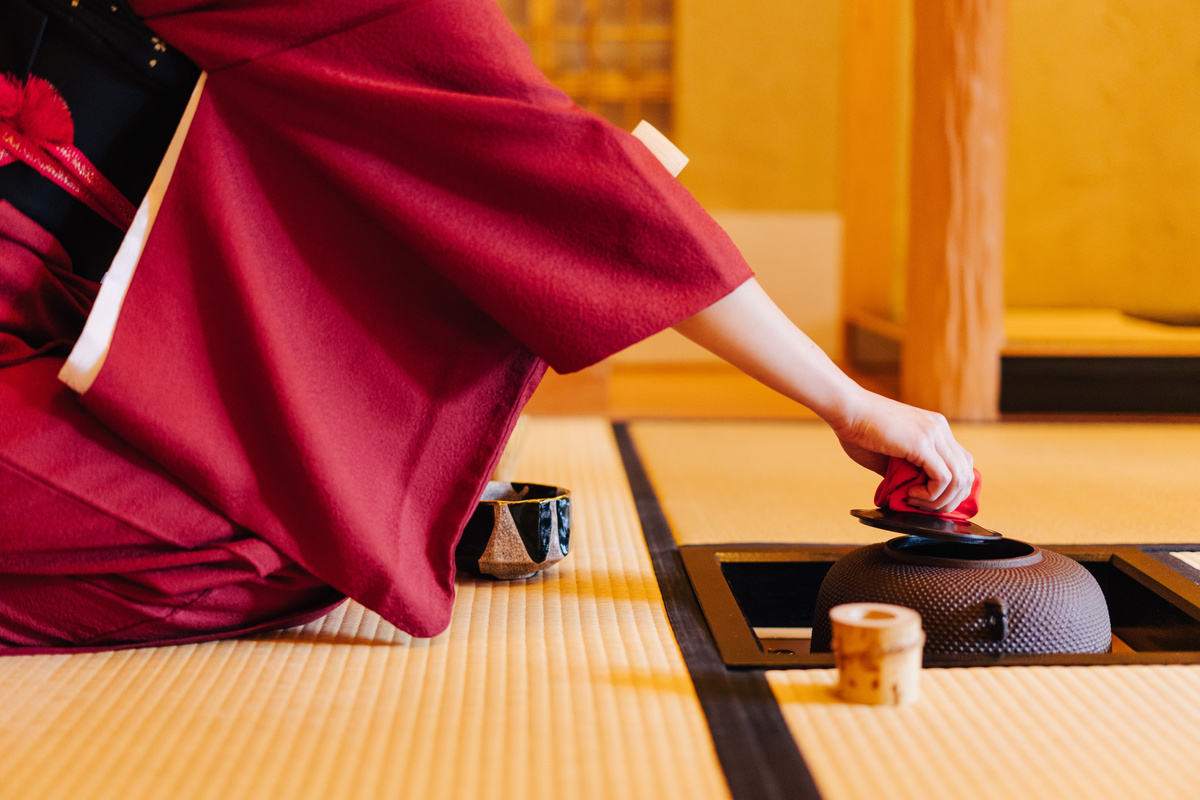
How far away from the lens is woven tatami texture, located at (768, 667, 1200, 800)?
2.32ft

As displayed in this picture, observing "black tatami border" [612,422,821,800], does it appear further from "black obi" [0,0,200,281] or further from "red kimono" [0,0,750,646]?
"black obi" [0,0,200,281]

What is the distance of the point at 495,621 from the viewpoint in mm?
1067

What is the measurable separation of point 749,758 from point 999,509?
104cm

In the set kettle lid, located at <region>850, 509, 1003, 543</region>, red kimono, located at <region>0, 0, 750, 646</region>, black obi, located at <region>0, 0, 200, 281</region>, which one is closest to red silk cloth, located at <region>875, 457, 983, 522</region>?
kettle lid, located at <region>850, 509, 1003, 543</region>

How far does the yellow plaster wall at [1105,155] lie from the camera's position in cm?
368

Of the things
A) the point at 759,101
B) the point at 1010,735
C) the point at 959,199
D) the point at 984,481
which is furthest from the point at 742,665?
the point at 759,101

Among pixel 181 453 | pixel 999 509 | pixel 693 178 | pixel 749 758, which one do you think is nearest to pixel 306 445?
pixel 181 453

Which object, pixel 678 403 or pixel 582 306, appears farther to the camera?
pixel 678 403

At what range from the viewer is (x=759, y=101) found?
4.52 meters

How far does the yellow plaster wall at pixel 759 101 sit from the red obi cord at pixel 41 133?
3.64m

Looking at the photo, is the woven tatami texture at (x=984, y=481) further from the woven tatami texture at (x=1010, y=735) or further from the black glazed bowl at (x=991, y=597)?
the woven tatami texture at (x=1010, y=735)

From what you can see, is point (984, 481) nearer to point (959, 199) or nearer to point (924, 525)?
point (924, 525)

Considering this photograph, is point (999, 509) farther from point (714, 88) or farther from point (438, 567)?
point (714, 88)

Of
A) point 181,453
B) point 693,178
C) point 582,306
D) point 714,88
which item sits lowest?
point 181,453
